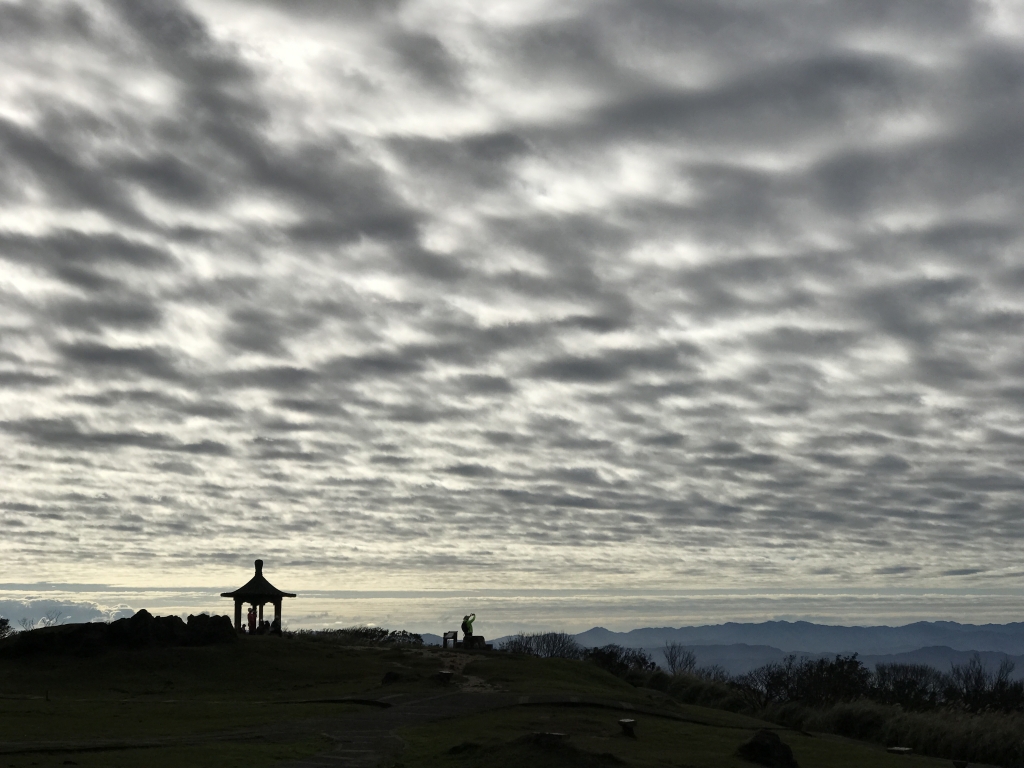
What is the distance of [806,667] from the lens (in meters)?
64.9

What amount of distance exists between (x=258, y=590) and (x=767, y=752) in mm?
36461

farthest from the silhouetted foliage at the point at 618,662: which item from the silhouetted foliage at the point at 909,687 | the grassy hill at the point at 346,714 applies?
the grassy hill at the point at 346,714

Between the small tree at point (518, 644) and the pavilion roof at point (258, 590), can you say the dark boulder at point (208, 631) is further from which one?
the small tree at point (518, 644)

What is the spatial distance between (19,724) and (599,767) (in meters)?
15.6

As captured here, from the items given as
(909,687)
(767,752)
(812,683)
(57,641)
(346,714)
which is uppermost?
(57,641)

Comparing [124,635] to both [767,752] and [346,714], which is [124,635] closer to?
[346,714]

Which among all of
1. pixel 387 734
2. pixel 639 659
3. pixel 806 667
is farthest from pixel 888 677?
pixel 387 734

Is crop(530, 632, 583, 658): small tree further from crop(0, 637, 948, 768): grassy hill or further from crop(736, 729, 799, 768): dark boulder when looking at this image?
crop(736, 729, 799, 768): dark boulder

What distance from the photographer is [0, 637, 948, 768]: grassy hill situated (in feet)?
68.1

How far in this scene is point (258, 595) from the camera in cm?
5388

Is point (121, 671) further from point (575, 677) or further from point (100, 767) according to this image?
point (100, 767)

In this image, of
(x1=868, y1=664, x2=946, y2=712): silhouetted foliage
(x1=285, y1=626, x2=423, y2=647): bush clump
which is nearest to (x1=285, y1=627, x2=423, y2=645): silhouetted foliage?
(x1=285, y1=626, x2=423, y2=647): bush clump

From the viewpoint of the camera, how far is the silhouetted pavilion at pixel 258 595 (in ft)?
177

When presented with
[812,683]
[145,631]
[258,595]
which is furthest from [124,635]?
[812,683]
